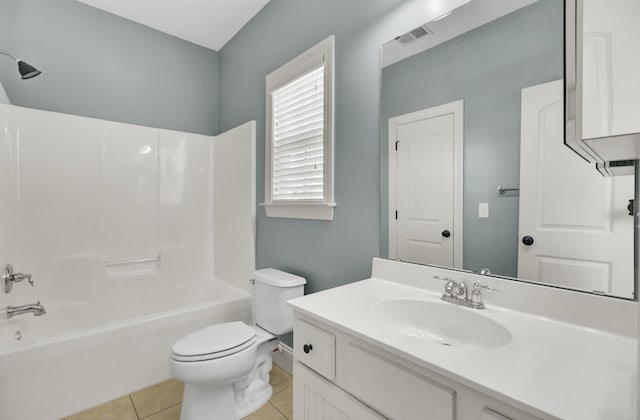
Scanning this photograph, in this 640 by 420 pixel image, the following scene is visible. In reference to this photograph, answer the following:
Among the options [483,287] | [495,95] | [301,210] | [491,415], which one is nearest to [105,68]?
[301,210]

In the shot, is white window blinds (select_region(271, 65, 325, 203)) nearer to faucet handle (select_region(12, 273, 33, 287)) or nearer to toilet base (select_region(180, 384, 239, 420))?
toilet base (select_region(180, 384, 239, 420))

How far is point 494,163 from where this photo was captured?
109 centimetres

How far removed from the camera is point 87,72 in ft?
7.77

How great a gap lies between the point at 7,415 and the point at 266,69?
103 inches

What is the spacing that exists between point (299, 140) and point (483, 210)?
3.97 feet

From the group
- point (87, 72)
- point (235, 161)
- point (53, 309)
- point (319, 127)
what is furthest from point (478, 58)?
point (53, 309)

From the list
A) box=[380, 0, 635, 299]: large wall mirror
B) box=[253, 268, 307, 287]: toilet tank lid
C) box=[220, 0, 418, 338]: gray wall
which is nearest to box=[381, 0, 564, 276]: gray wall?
box=[380, 0, 635, 299]: large wall mirror

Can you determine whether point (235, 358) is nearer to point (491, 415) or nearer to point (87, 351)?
point (87, 351)

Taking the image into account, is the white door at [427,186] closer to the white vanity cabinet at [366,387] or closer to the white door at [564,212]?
the white door at [564,212]

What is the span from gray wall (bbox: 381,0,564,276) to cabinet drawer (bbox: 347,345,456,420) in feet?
1.92

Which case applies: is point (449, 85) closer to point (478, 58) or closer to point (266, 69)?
point (478, 58)

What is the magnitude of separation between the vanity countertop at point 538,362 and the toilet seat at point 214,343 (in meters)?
0.69

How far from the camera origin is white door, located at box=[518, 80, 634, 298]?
2.82ft

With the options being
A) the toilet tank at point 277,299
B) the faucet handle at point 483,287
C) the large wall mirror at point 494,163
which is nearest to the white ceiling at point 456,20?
the large wall mirror at point 494,163
